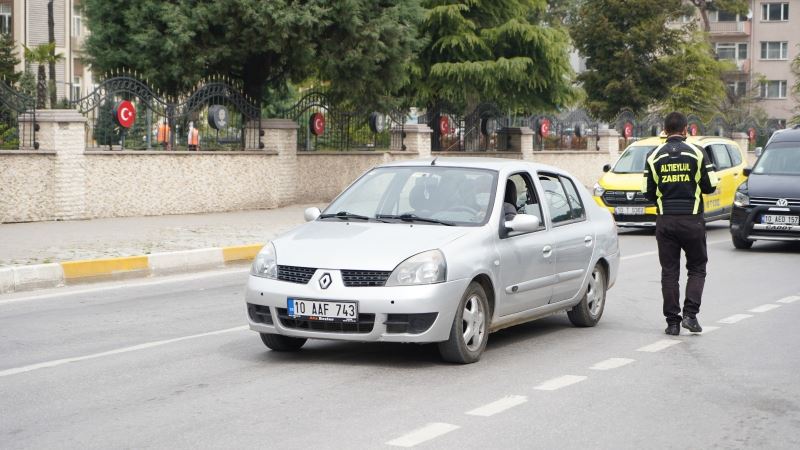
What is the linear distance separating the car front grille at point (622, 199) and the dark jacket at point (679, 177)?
1272 cm

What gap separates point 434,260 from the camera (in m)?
8.48

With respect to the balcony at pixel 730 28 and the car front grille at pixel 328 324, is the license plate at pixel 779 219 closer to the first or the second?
the car front grille at pixel 328 324

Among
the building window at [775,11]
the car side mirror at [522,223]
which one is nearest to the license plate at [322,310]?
the car side mirror at [522,223]

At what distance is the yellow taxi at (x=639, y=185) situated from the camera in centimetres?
2306

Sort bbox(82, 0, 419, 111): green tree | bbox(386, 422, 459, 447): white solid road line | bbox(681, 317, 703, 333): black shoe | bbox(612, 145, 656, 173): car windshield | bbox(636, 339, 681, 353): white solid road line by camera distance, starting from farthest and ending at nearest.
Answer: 1. bbox(82, 0, 419, 111): green tree
2. bbox(612, 145, 656, 173): car windshield
3. bbox(681, 317, 703, 333): black shoe
4. bbox(636, 339, 681, 353): white solid road line
5. bbox(386, 422, 459, 447): white solid road line

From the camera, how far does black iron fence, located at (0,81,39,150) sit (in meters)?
21.1

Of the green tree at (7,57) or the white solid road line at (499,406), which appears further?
the green tree at (7,57)

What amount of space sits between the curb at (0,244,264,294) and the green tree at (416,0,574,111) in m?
21.4

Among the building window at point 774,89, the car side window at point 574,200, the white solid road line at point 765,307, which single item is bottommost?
the white solid road line at point 765,307

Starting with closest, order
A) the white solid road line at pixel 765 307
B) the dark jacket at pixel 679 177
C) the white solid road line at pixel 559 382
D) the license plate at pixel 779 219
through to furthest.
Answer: the white solid road line at pixel 559 382, the dark jacket at pixel 679 177, the white solid road line at pixel 765 307, the license plate at pixel 779 219

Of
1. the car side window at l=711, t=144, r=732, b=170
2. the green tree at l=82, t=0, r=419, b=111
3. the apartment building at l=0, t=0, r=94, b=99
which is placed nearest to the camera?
the car side window at l=711, t=144, r=732, b=170

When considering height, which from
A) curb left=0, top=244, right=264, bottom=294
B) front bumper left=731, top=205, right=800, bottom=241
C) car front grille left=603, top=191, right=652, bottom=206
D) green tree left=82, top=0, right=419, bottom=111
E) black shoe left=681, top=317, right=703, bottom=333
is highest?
green tree left=82, top=0, right=419, bottom=111

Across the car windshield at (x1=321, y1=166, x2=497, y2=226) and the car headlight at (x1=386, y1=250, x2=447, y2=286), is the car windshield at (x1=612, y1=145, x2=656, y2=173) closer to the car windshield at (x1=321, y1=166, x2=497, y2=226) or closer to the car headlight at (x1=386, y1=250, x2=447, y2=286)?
the car windshield at (x1=321, y1=166, x2=497, y2=226)

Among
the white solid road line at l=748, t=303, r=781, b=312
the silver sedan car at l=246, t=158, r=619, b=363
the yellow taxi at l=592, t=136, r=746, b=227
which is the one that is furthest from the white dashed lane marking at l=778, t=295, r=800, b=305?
the yellow taxi at l=592, t=136, r=746, b=227
